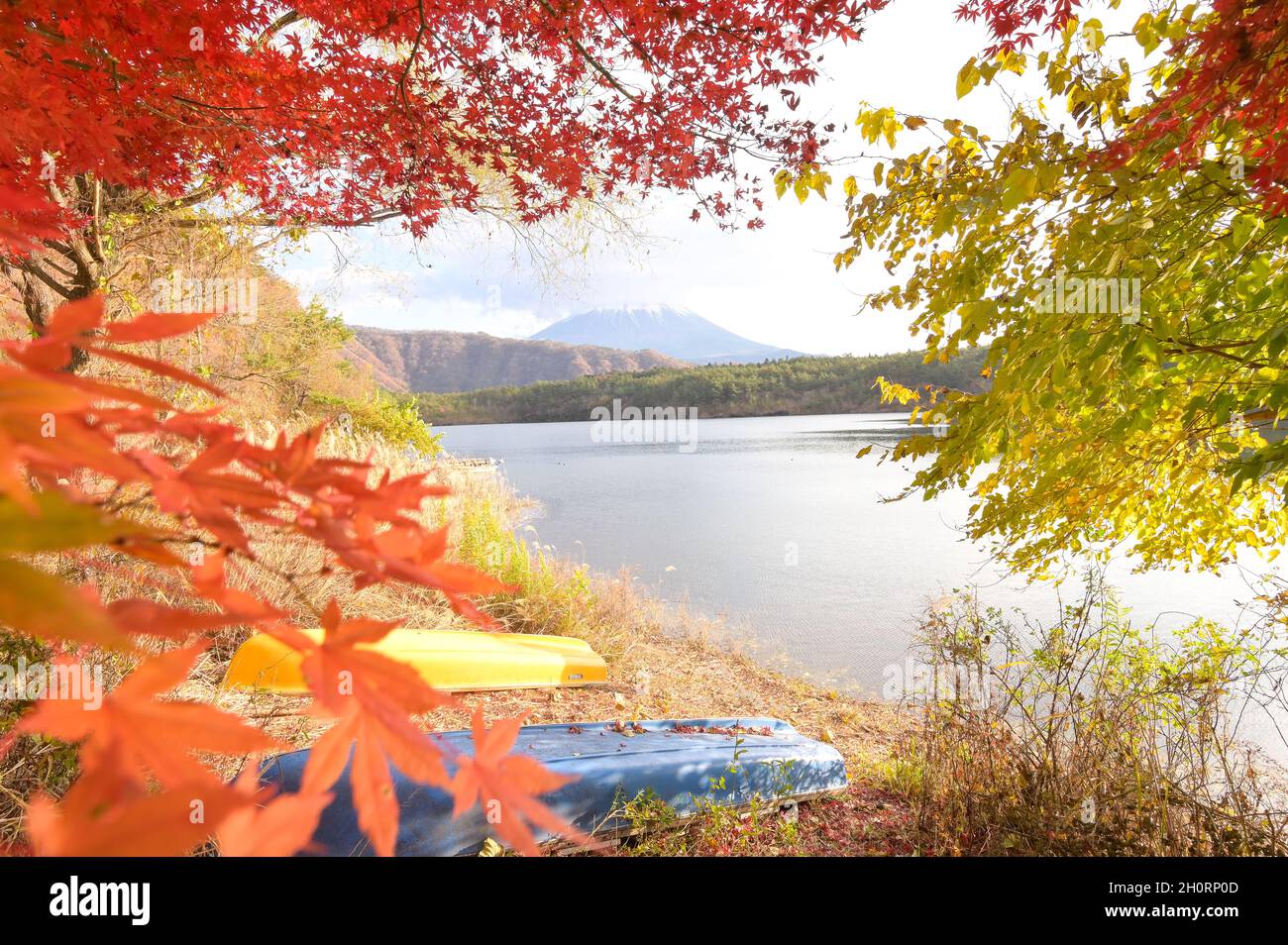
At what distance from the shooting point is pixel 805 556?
9828 millimetres

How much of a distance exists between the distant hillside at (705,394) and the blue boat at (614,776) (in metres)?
30.5

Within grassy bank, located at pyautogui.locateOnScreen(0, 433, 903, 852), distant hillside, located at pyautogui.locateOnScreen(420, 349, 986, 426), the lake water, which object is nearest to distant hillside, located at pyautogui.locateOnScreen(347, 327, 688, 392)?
distant hillside, located at pyautogui.locateOnScreen(420, 349, 986, 426)

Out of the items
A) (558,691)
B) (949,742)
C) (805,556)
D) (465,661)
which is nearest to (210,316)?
(949,742)

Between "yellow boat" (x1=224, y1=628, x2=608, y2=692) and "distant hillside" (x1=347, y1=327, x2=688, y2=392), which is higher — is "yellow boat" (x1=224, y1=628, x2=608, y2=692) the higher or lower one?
the lower one

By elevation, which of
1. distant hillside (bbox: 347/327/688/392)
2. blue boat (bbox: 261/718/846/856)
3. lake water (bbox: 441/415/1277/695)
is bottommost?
lake water (bbox: 441/415/1277/695)

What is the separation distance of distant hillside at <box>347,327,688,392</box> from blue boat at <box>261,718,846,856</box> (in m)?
54.9

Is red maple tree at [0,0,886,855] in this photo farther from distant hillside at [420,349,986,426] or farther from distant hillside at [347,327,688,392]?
distant hillside at [347,327,688,392]

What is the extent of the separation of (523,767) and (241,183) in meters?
5.21

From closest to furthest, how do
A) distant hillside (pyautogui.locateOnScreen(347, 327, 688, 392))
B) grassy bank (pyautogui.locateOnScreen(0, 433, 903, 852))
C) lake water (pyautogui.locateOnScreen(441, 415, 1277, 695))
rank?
1. grassy bank (pyautogui.locateOnScreen(0, 433, 903, 852))
2. lake water (pyautogui.locateOnScreen(441, 415, 1277, 695))
3. distant hillside (pyautogui.locateOnScreen(347, 327, 688, 392))

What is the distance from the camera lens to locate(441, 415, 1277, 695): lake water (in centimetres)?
Result: 635

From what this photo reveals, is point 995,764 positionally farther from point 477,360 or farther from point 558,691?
point 477,360

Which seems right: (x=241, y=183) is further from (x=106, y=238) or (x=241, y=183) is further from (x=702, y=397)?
(x=702, y=397)

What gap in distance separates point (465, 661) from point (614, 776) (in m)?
1.40

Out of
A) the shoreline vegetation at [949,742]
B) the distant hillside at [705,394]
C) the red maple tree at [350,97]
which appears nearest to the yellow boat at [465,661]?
the shoreline vegetation at [949,742]
